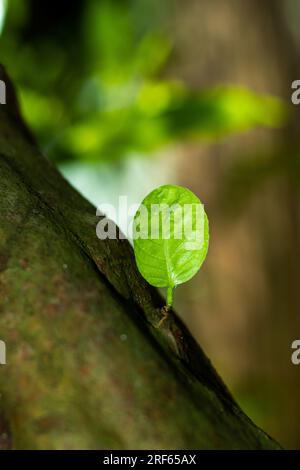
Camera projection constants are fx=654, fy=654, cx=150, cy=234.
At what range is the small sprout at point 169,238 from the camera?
41 cm

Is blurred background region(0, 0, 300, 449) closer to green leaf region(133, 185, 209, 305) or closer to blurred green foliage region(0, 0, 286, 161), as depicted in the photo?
blurred green foliage region(0, 0, 286, 161)

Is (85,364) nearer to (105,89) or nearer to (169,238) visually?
(169,238)

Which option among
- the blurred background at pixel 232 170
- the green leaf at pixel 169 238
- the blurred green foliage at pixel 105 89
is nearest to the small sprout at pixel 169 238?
the green leaf at pixel 169 238

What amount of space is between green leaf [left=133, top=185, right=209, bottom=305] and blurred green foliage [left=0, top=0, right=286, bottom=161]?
2.31 feet

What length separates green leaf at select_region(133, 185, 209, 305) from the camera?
16.2 inches

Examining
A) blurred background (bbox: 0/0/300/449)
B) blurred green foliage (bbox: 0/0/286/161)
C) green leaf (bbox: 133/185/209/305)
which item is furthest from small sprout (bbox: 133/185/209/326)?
blurred background (bbox: 0/0/300/449)

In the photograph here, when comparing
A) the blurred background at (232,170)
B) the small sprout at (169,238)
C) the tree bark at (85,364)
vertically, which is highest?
the blurred background at (232,170)

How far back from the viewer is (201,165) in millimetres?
2104

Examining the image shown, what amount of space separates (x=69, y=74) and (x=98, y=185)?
0.40 meters

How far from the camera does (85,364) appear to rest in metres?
0.33

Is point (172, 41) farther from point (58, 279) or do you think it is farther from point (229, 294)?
point (58, 279)

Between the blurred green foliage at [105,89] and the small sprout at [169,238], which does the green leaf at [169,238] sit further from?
the blurred green foliage at [105,89]

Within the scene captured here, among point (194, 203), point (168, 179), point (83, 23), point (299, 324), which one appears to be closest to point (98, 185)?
point (168, 179)

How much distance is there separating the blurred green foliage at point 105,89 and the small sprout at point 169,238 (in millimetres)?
703
